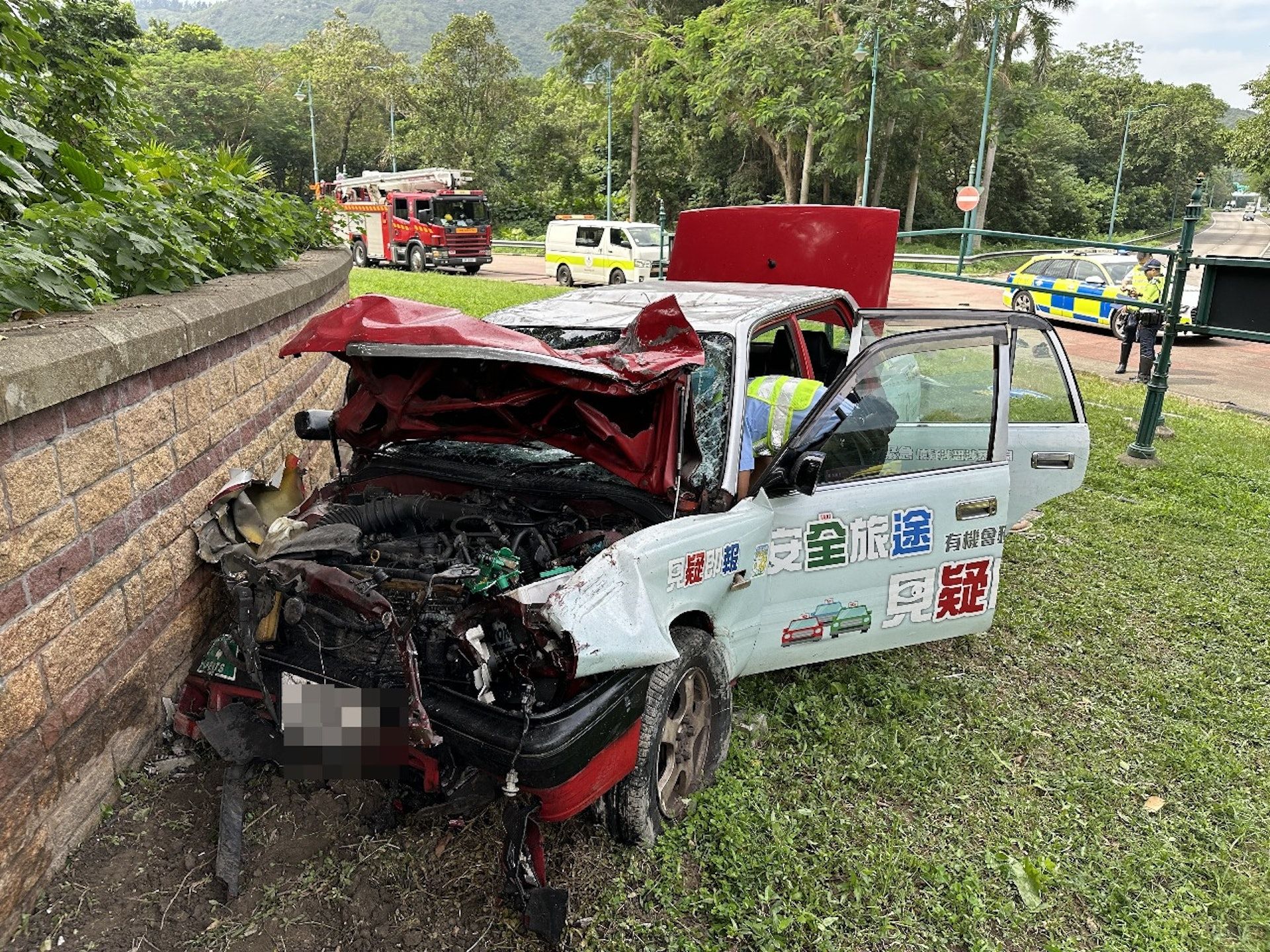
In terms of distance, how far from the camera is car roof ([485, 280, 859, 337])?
383 cm

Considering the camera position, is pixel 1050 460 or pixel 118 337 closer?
pixel 118 337

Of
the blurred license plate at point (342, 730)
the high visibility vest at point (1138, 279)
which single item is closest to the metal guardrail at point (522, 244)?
the high visibility vest at point (1138, 279)

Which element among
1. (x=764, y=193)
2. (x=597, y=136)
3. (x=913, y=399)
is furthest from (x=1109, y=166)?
(x=913, y=399)

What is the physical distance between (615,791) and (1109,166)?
69652 millimetres

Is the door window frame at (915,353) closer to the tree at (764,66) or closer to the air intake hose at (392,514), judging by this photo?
the air intake hose at (392,514)

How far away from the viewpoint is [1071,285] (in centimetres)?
1619

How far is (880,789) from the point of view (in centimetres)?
332

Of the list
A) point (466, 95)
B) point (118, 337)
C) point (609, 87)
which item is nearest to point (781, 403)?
point (118, 337)

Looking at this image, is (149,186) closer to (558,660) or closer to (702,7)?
(558,660)

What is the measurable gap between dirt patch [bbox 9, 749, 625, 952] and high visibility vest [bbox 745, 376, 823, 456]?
1.59m

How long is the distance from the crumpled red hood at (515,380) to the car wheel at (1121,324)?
37.0 ft

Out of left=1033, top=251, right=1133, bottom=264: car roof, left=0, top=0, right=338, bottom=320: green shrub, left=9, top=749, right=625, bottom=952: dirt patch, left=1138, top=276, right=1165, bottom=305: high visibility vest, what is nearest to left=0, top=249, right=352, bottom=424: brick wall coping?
left=0, top=0, right=338, bottom=320: green shrub

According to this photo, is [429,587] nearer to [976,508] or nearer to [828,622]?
[828,622]

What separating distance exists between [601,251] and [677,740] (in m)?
21.4
